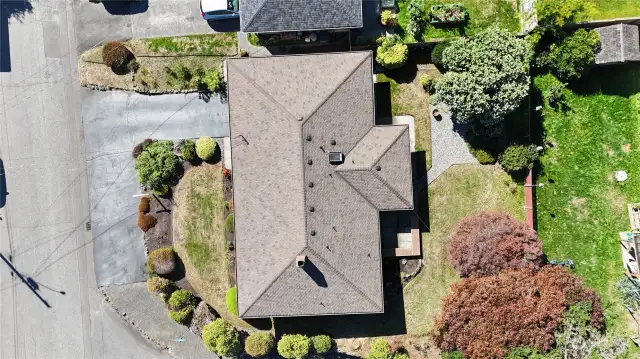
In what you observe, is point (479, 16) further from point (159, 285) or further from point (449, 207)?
point (159, 285)

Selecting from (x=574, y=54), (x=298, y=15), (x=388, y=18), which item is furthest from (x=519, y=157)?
(x=298, y=15)

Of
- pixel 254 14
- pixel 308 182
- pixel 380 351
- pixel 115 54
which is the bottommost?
pixel 380 351

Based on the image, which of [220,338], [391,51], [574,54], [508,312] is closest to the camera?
[508,312]

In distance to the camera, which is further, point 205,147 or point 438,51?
point 205,147

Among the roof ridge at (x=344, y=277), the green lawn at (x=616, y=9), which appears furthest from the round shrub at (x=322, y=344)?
the green lawn at (x=616, y=9)

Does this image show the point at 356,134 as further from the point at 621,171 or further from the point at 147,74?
the point at 621,171

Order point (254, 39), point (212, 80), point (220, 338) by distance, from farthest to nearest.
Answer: point (254, 39) < point (212, 80) < point (220, 338)

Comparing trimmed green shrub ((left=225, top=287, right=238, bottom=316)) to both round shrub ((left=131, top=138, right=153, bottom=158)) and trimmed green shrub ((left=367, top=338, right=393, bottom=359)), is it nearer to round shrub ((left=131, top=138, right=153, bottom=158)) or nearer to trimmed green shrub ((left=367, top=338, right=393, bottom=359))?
trimmed green shrub ((left=367, top=338, right=393, bottom=359))
